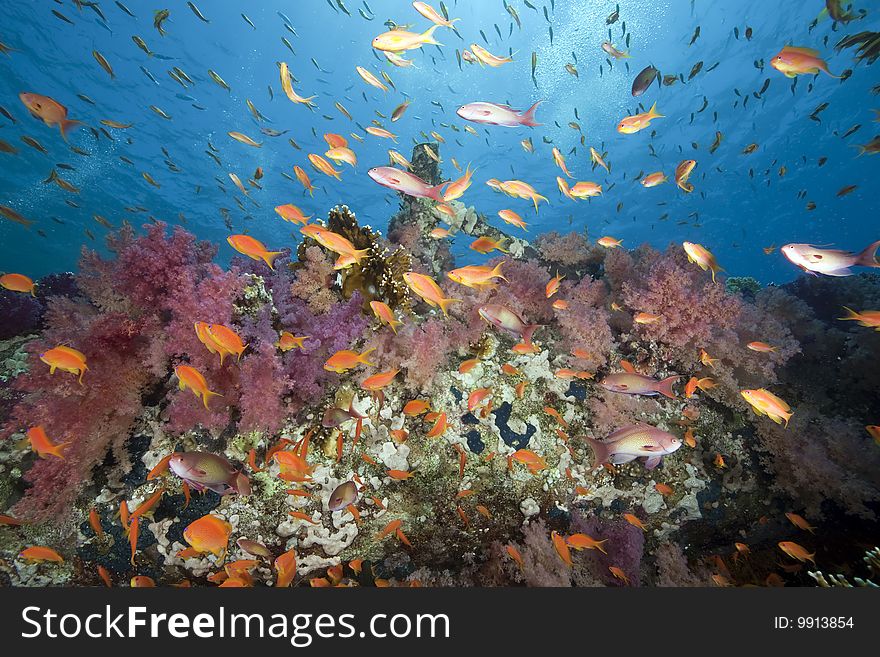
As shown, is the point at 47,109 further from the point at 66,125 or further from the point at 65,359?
the point at 65,359

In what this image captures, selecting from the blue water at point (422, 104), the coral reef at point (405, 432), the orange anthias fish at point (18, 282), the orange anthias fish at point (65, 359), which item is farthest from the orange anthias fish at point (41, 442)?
the blue water at point (422, 104)

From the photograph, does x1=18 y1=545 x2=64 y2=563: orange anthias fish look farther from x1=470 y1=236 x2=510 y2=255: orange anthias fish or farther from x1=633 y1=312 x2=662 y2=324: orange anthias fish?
x1=633 y1=312 x2=662 y2=324: orange anthias fish

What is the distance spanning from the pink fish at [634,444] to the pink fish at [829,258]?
1925 millimetres

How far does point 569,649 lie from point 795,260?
12.6 feet

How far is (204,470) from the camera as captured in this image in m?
2.49

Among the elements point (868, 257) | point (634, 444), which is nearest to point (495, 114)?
point (634, 444)

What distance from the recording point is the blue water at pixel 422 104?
77.0 feet

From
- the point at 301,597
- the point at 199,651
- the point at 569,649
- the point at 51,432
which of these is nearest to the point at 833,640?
A: the point at 569,649

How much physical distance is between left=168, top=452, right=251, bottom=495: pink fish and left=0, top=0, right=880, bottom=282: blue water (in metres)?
17.2

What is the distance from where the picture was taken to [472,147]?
36.0m

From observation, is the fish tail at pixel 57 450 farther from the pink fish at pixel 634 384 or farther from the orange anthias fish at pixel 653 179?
the orange anthias fish at pixel 653 179

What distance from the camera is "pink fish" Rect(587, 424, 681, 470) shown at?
2836 mm

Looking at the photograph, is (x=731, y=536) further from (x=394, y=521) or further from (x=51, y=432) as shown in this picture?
(x=51, y=432)

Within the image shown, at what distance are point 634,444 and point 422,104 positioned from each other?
37.3 metres
